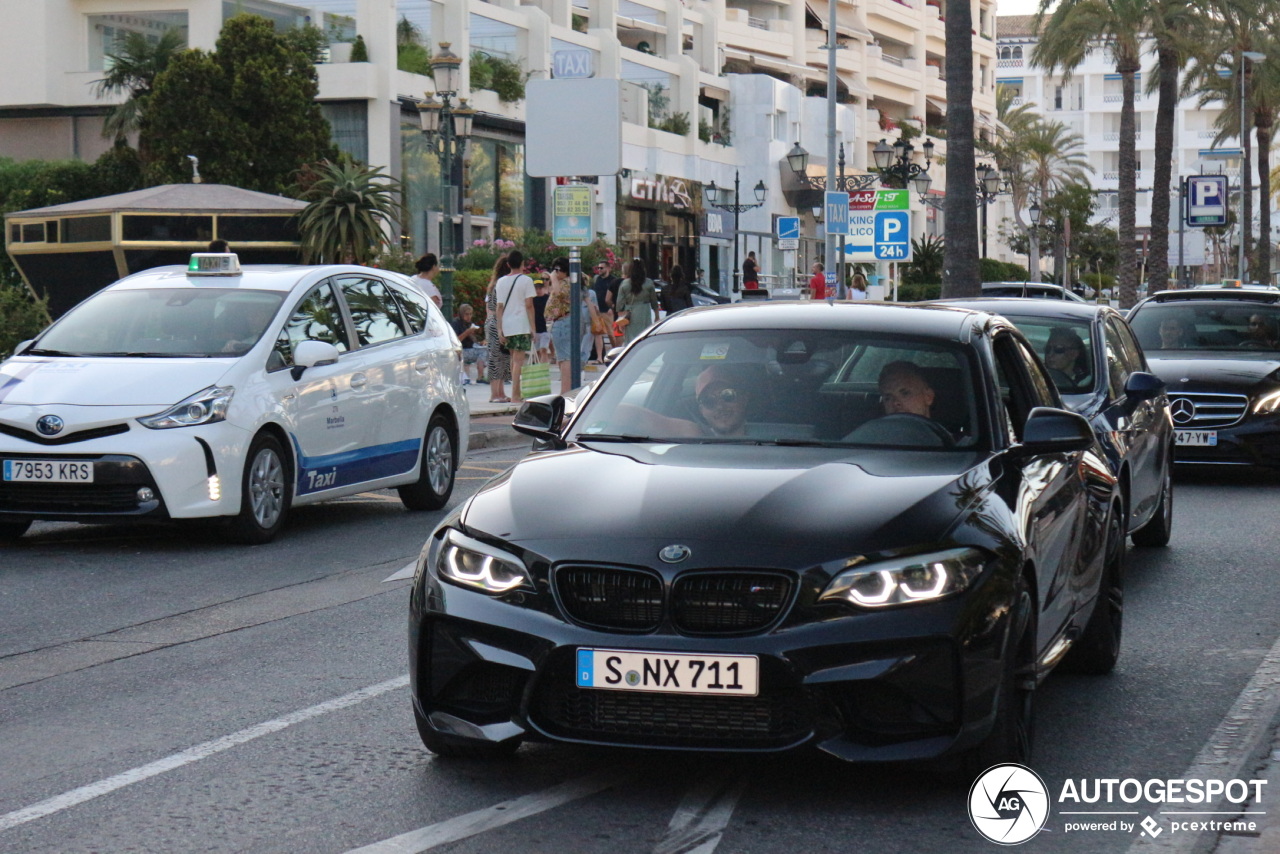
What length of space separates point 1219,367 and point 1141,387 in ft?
19.6

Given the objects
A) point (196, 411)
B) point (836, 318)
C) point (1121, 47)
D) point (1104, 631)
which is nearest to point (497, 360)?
point (196, 411)

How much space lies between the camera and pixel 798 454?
18.6 feet

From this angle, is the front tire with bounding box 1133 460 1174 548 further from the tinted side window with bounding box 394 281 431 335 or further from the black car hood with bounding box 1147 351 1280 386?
the tinted side window with bounding box 394 281 431 335

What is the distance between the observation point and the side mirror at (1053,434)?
5906 mm

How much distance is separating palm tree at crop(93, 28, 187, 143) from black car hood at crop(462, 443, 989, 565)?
4057cm

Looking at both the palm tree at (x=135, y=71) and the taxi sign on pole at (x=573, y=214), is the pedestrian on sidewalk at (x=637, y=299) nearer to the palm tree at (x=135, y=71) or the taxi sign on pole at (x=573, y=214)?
the taxi sign on pole at (x=573, y=214)

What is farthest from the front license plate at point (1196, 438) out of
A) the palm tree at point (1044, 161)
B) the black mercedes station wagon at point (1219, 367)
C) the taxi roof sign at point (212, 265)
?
the palm tree at point (1044, 161)

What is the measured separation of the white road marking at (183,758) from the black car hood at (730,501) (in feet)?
3.94

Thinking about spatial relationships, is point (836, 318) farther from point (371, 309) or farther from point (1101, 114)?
point (1101, 114)

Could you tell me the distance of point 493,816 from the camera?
4.93 meters

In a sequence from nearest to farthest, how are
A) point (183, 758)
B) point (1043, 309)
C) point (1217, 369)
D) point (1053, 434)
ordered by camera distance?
point (183, 758)
point (1053, 434)
point (1043, 309)
point (1217, 369)

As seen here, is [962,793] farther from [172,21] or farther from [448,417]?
[172,21]

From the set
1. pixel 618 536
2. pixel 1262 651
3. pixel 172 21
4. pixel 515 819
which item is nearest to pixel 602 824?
pixel 515 819

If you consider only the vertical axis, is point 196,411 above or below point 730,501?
below
